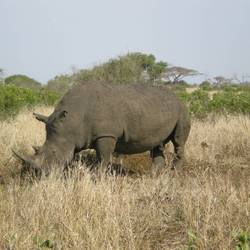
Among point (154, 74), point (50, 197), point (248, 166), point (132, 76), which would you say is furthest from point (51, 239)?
point (154, 74)

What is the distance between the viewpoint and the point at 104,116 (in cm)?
868

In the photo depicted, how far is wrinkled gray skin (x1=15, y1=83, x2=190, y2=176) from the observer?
27.9 ft

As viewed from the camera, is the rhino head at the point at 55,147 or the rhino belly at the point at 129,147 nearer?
the rhino head at the point at 55,147

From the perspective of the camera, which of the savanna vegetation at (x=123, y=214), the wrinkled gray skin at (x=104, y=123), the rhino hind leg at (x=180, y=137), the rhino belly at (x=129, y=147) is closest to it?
the savanna vegetation at (x=123, y=214)

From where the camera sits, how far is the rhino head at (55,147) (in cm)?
837

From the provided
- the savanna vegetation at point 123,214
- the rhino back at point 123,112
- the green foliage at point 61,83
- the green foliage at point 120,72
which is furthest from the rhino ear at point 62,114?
the green foliage at point 61,83

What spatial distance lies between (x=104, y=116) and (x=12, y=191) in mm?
→ 2358

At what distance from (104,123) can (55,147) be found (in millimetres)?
862

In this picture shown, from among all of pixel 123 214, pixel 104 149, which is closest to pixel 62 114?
pixel 104 149

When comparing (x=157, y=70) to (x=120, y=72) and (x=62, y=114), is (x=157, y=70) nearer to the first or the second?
(x=120, y=72)

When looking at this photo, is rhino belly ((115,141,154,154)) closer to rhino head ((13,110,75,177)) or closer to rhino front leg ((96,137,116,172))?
rhino front leg ((96,137,116,172))

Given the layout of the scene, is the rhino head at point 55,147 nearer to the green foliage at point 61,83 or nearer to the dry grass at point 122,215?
the dry grass at point 122,215

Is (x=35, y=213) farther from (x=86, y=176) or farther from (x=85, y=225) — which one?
(x=86, y=176)

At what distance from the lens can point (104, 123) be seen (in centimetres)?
863
